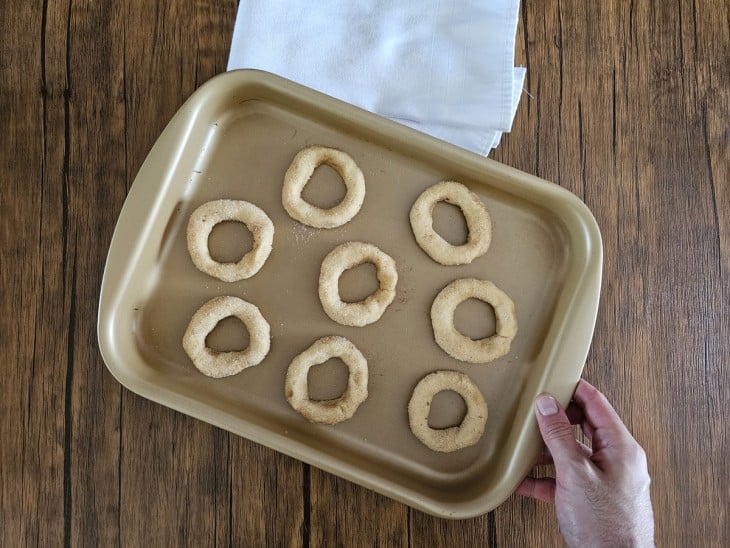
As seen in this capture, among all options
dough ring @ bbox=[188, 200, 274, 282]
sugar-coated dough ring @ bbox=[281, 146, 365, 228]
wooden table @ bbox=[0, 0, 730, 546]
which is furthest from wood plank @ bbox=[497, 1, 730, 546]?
dough ring @ bbox=[188, 200, 274, 282]

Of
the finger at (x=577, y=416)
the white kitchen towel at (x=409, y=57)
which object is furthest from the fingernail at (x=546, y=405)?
the white kitchen towel at (x=409, y=57)

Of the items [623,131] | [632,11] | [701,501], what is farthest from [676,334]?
[632,11]

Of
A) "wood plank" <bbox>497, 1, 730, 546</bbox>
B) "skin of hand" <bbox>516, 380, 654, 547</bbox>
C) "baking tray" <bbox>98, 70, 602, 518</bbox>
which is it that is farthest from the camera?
"wood plank" <bbox>497, 1, 730, 546</bbox>

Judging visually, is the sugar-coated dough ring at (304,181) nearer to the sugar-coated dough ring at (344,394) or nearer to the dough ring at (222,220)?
the dough ring at (222,220)

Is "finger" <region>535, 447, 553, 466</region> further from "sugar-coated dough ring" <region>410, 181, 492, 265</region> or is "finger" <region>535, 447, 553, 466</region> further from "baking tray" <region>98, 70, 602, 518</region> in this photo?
"sugar-coated dough ring" <region>410, 181, 492, 265</region>

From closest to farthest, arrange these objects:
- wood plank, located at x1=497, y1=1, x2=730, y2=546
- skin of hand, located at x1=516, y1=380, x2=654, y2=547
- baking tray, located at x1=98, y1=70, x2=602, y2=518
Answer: skin of hand, located at x1=516, y1=380, x2=654, y2=547 → baking tray, located at x1=98, y1=70, x2=602, y2=518 → wood plank, located at x1=497, y1=1, x2=730, y2=546

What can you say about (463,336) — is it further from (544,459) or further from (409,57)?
(409,57)
